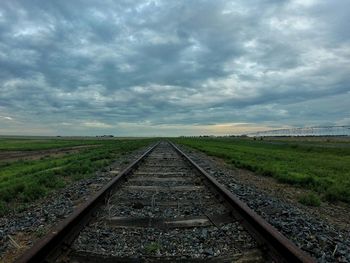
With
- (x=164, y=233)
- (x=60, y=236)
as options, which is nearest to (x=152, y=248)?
(x=164, y=233)

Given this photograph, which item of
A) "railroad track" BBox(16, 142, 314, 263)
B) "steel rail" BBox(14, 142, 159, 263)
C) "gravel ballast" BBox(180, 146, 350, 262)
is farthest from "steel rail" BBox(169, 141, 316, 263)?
"steel rail" BBox(14, 142, 159, 263)

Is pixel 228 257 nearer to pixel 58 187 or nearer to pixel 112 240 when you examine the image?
pixel 112 240

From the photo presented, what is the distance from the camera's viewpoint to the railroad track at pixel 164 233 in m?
3.74

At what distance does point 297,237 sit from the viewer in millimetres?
4629

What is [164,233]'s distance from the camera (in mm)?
4750

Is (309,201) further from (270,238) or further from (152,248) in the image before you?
(152,248)

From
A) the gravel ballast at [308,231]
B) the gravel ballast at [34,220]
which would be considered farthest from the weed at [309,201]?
the gravel ballast at [34,220]

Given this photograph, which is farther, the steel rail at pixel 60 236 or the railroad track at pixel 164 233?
the railroad track at pixel 164 233

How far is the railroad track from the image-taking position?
12.3 ft

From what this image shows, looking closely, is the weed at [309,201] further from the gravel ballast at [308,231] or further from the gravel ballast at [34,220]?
the gravel ballast at [34,220]

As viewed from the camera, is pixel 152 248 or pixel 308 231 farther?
pixel 308 231

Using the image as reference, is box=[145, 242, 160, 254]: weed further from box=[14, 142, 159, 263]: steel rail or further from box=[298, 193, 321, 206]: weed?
box=[298, 193, 321, 206]: weed

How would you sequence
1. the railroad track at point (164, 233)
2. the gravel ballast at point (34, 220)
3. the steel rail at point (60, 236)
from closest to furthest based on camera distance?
the steel rail at point (60, 236) → the railroad track at point (164, 233) → the gravel ballast at point (34, 220)

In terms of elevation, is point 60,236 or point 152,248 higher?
point 60,236
